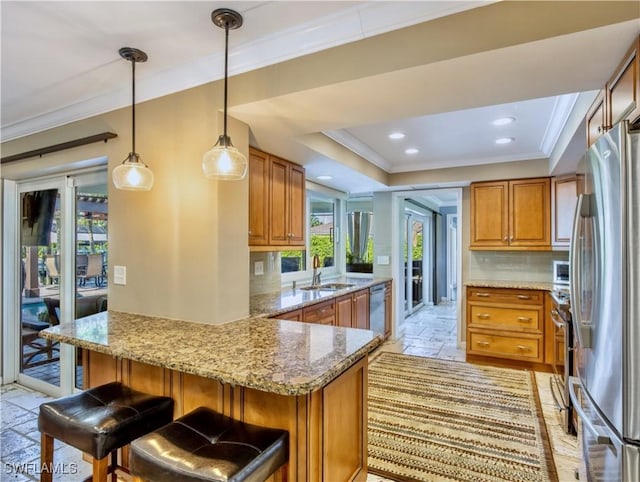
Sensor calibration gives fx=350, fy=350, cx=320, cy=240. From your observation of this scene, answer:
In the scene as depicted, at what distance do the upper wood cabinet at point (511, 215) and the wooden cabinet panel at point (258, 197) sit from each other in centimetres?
296

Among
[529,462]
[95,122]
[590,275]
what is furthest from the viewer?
[95,122]

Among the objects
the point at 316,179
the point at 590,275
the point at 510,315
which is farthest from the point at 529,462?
the point at 316,179

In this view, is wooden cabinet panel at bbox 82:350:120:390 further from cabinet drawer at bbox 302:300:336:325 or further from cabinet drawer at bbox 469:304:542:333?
cabinet drawer at bbox 469:304:542:333

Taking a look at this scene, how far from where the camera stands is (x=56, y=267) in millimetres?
3318

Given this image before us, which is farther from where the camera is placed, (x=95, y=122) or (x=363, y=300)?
(x=363, y=300)

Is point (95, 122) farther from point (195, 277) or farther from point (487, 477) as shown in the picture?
point (487, 477)

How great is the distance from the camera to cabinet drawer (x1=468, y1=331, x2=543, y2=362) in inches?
155

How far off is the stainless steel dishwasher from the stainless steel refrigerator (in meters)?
2.95

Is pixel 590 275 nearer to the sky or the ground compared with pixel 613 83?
nearer to the ground

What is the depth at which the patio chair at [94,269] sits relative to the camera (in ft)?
10.3

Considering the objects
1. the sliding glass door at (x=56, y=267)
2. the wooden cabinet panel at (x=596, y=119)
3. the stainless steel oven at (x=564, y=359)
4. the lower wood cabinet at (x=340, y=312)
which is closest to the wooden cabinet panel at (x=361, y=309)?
the lower wood cabinet at (x=340, y=312)

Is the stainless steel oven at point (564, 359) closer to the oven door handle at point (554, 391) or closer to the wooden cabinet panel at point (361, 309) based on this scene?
the oven door handle at point (554, 391)

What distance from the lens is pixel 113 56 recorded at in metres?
2.01

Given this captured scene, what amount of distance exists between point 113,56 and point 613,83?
2608 mm
